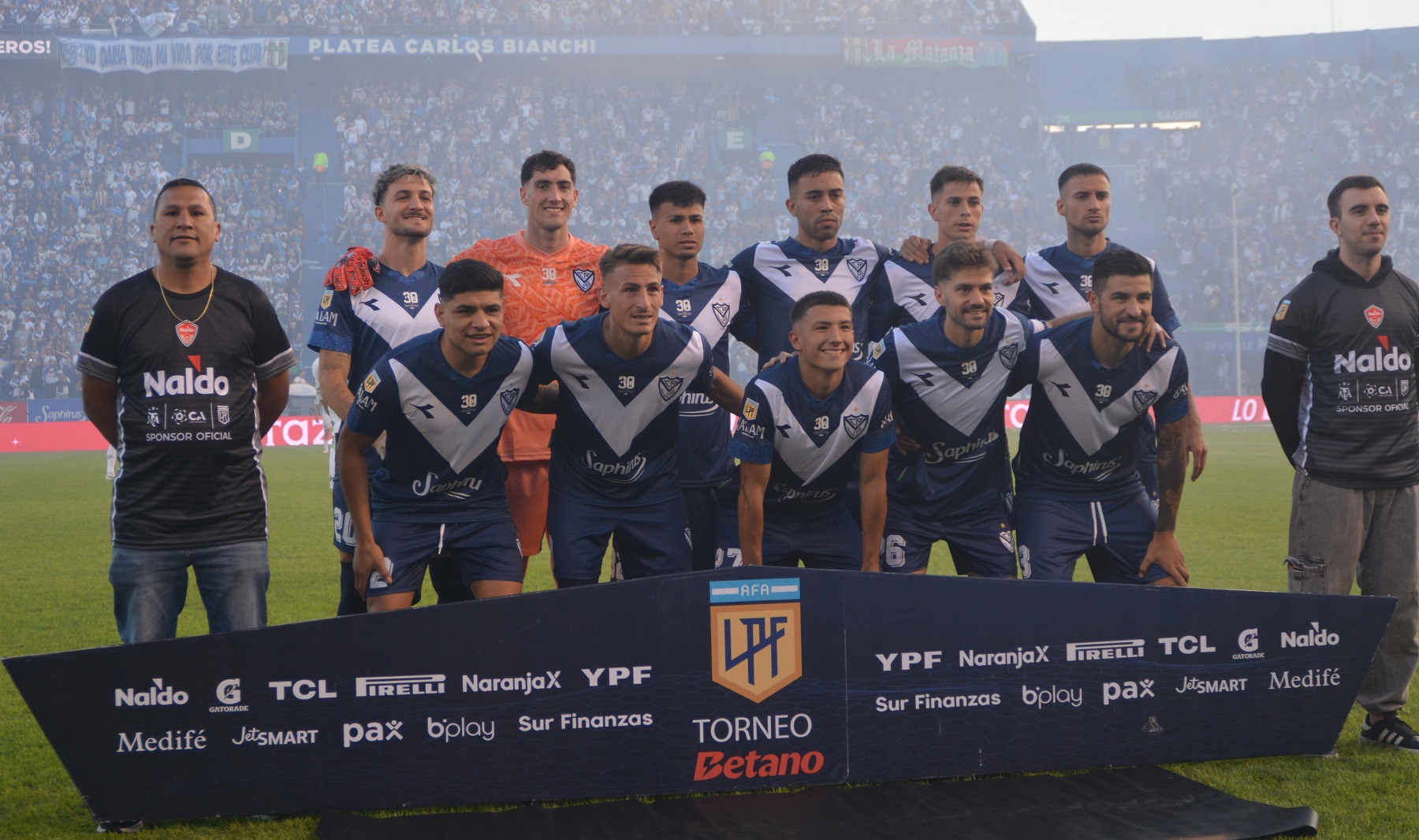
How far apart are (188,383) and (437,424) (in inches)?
37.1

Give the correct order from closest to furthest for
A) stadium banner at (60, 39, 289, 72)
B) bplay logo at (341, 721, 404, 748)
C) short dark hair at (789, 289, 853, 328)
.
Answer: bplay logo at (341, 721, 404, 748)
short dark hair at (789, 289, 853, 328)
stadium banner at (60, 39, 289, 72)

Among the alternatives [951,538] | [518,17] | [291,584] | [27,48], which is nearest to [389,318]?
[951,538]

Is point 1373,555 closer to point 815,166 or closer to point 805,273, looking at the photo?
point 805,273

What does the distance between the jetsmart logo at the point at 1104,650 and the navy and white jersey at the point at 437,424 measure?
2.34 metres

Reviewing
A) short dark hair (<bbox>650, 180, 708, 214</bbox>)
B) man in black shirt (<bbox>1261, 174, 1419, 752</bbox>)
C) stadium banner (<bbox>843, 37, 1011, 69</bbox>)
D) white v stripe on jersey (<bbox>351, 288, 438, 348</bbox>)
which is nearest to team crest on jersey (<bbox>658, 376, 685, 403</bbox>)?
short dark hair (<bbox>650, 180, 708, 214</bbox>)

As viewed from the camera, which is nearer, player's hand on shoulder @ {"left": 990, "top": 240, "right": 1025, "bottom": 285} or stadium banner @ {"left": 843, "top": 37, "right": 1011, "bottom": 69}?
player's hand on shoulder @ {"left": 990, "top": 240, "right": 1025, "bottom": 285}

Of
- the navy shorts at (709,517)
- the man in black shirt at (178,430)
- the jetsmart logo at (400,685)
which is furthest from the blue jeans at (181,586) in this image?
the navy shorts at (709,517)

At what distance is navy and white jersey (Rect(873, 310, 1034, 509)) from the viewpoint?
5211mm

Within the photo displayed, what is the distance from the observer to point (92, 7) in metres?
35.7

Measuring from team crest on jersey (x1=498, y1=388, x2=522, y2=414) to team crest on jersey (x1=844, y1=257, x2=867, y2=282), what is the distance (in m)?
1.93

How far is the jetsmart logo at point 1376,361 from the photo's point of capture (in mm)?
4809

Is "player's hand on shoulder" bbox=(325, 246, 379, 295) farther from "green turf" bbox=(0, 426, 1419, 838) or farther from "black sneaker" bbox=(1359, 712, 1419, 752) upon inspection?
"black sneaker" bbox=(1359, 712, 1419, 752)

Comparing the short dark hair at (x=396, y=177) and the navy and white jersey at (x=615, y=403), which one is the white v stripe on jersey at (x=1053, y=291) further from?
the short dark hair at (x=396, y=177)

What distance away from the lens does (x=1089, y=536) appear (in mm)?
5172
